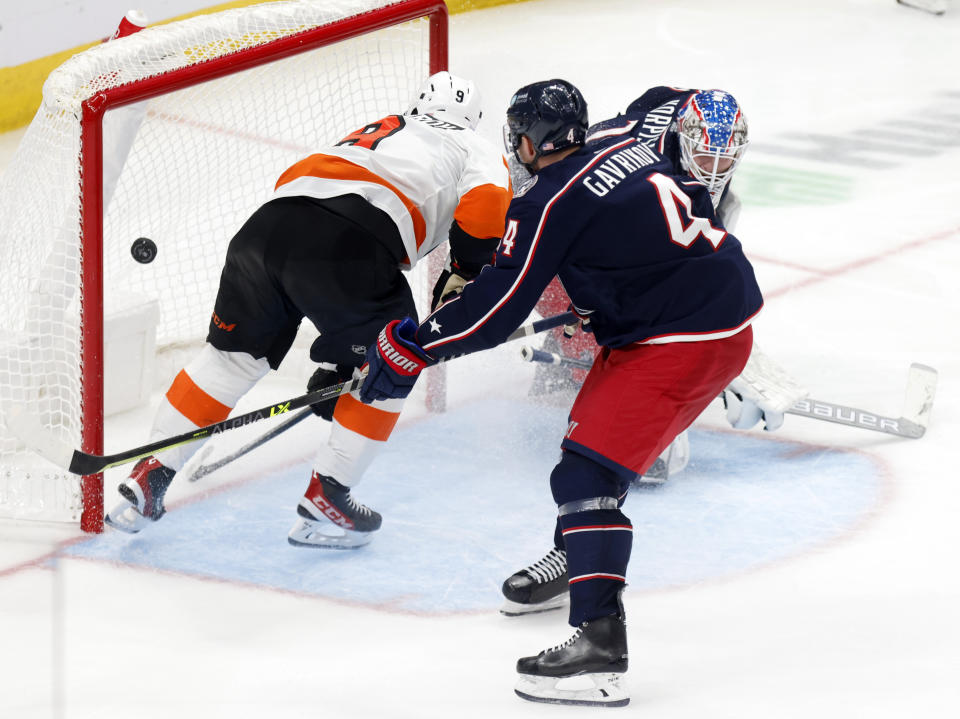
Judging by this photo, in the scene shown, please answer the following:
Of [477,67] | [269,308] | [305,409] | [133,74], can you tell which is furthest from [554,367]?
[477,67]

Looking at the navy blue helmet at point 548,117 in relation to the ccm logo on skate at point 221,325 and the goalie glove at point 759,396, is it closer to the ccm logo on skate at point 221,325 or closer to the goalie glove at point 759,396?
the ccm logo on skate at point 221,325

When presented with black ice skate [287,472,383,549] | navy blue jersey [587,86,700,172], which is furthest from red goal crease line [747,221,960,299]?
black ice skate [287,472,383,549]

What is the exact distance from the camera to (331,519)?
288 centimetres

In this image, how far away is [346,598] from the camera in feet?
8.96

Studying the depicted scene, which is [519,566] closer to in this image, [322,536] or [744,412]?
[322,536]

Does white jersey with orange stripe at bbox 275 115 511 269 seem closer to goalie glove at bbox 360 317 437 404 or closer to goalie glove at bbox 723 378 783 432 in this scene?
goalie glove at bbox 360 317 437 404

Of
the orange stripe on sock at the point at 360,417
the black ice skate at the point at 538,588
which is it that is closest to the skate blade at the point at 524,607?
the black ice skate at the point at 538,588

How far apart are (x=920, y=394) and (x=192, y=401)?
5.81 ft

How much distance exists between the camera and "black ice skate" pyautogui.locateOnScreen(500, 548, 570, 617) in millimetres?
2660

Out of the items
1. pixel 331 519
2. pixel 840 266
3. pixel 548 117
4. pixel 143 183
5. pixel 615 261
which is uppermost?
pixel 548 117

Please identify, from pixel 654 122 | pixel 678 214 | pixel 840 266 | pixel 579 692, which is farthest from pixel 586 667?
pixel 840 266

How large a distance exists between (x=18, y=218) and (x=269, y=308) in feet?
1.97

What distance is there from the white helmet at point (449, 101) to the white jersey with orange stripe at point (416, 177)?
0.04 metres

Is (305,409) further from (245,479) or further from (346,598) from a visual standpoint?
(346,598)
